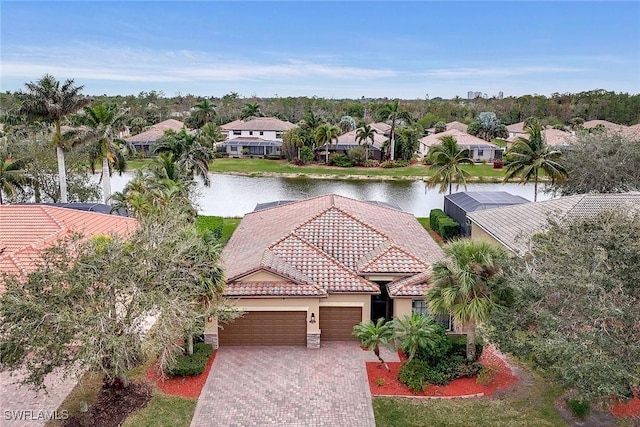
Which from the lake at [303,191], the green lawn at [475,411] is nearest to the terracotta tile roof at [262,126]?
the lake at [303,191]

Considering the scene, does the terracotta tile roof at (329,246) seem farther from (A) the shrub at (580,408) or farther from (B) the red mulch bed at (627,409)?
(B) the red mulch bed at (627,409)

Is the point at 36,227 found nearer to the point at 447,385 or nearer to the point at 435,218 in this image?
the point at 447,385

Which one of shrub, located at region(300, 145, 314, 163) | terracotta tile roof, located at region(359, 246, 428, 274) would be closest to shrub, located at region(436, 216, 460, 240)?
terracotta tile roof, located at region(359, 246, 428, 274)

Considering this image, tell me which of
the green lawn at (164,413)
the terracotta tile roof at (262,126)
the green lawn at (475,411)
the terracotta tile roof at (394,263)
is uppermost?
the terracotta tile roof at (262,126)

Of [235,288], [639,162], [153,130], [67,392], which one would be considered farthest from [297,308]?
[153,130]

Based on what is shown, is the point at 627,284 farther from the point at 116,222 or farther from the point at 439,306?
the point at 116,222

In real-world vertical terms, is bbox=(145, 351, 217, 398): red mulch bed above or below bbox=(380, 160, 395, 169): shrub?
below

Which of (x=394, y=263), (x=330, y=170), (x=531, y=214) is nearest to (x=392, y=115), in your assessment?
(x=330, y=170)

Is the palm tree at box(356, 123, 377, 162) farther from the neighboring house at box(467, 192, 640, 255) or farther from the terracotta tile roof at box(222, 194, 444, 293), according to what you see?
the neighboring house at box(467, 192, 640, 255)
